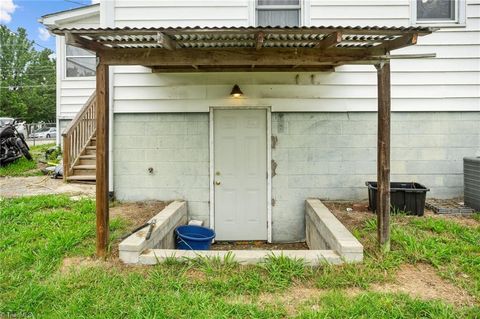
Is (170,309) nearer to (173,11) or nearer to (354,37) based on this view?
(354,37)

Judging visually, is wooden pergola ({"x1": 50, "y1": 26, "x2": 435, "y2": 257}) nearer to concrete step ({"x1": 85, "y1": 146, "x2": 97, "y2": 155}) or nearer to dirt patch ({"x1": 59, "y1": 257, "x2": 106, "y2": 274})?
dirt patch ({"x1": 59, "y1": 257, "x2": 106, "y2": 274})

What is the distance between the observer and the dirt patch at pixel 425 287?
260 cm

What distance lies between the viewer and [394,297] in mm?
2596

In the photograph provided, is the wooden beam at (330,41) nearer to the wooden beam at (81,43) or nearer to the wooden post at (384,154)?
the wooden post at (384,154)

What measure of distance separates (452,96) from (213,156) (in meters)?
4.18

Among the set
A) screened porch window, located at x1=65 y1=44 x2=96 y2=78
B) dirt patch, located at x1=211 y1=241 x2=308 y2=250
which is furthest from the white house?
screened porch window, located at x1=65 y1=44 x2=96 y2=78

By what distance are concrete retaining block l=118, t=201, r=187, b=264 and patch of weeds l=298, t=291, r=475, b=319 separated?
180cm

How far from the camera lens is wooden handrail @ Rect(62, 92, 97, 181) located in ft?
21.6

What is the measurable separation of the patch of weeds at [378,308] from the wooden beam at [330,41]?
237 centimetres

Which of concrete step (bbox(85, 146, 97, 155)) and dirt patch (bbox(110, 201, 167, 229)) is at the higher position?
concrete step (bbox(85, 146, 97, 155))

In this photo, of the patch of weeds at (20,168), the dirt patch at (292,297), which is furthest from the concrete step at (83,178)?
the dirt patch at (292,297)

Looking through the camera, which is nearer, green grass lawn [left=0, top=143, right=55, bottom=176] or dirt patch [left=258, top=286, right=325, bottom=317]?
dirt patch [left=258, top=286, right=325, bottom=317]

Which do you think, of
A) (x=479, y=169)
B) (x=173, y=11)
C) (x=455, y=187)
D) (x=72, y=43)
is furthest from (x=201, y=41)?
(x=455, y=187)

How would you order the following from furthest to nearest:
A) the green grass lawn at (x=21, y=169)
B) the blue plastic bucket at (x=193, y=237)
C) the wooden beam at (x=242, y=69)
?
the green grass lawn at (x=21, y=169), the wooden beam at (x=242, y=69), the blue plastic bucket at (x=193, y=237)
